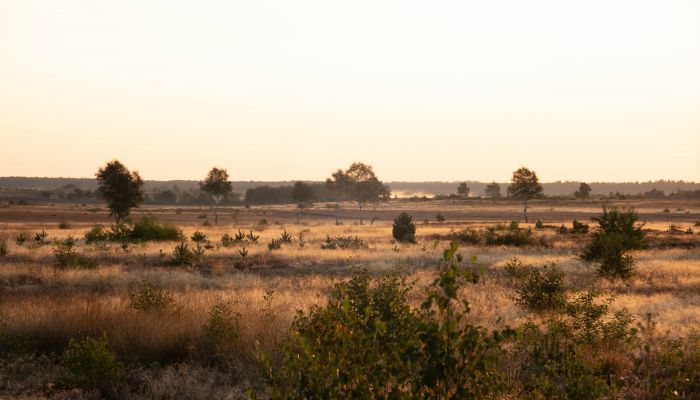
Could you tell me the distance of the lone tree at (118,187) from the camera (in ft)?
151

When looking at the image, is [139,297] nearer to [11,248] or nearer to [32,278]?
[32,278]

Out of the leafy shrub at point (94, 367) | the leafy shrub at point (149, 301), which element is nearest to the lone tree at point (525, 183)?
the leafy shrub at point (149, 301)

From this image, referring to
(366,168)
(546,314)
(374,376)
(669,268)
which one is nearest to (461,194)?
(366,168)

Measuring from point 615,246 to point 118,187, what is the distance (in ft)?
128

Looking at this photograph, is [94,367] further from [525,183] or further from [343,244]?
[525,183]

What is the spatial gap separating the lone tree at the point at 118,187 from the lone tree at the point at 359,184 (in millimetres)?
41482

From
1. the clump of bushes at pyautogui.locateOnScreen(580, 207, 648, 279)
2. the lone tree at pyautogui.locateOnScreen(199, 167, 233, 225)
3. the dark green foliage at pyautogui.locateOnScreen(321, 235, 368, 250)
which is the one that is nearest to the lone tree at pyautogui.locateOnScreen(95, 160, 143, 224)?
the lone tree at pyautogui.locateOnScreen(199, 167, 233, 225)

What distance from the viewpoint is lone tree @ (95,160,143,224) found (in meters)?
45.9

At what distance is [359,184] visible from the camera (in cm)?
8969

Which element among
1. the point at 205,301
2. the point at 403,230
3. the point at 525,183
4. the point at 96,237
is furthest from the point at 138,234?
the point at 525,183

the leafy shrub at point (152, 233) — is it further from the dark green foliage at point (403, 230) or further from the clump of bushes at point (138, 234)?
the dark green foliage at point (403, 230)

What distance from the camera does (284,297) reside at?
1371 centimetres

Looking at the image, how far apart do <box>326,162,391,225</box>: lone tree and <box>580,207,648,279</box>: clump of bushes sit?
5688cm

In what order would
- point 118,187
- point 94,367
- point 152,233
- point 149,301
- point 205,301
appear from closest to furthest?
point 94,367, point 149,301, point 205,301, point 152,233, point 118,187
